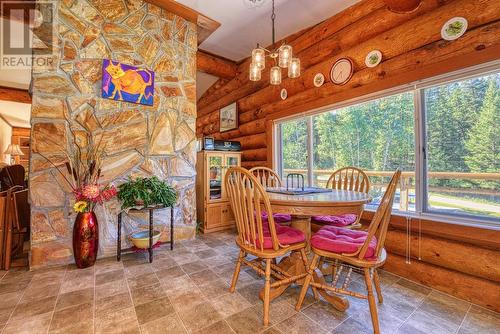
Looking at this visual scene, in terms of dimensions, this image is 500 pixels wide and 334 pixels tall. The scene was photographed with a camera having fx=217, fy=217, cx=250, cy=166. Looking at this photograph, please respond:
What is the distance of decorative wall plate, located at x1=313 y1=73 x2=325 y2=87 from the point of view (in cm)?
284

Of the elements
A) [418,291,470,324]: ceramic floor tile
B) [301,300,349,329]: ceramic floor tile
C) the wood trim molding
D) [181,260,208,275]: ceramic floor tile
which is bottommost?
[418,291,470,324]: ceramic floor tile

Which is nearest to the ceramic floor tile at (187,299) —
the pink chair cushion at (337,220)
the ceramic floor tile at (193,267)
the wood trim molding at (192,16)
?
the ceramic floor tile at (193,267)

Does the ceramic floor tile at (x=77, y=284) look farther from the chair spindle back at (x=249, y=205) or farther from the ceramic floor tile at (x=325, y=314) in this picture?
the ceramic floor tile at (x=325, y=314)

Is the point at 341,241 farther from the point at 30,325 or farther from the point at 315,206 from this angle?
the point at 30,325

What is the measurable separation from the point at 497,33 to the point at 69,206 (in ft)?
13.8

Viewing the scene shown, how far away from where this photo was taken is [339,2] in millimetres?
2586

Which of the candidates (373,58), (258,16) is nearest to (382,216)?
(373,58)

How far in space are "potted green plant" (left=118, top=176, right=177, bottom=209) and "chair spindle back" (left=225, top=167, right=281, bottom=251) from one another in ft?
4.00

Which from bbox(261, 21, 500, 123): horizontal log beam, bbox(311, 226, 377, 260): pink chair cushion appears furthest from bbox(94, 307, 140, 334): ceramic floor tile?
bbox(261, 21, 500, 123): horizontal log beam

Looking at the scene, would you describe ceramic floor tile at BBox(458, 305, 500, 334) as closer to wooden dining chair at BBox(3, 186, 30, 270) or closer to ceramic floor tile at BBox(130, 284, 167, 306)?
ceramic floor tile at BBox(130, 284, 167, 306)

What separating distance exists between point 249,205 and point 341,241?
69cm

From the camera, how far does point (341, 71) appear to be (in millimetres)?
2617

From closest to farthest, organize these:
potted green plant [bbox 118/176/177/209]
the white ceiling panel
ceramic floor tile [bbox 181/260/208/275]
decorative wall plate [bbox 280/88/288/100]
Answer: ceramic floor tile [bbox 181/260/208/275], potted green plant [bbox 118/176/177/209], the white ceiling panel, decorative wall plate [bbox 280/88/288/100]

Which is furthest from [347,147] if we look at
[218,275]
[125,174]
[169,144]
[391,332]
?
[125,174]
